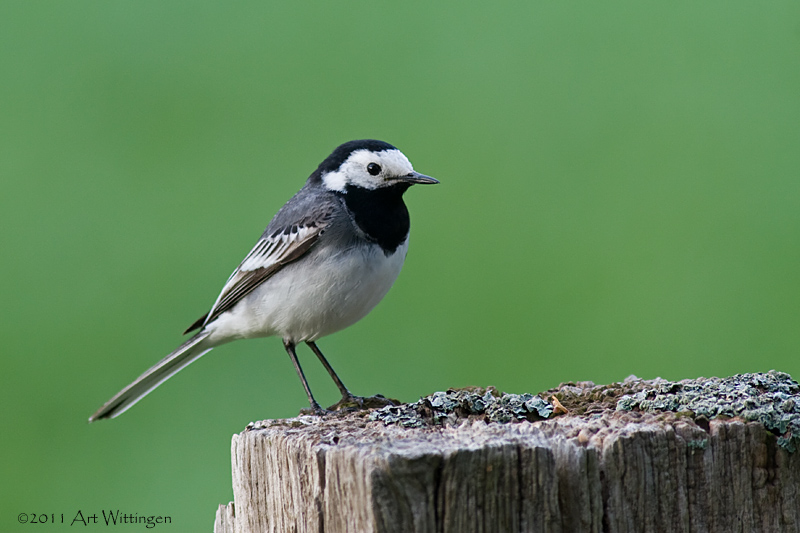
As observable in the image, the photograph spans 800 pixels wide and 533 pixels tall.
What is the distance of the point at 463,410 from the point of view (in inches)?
130

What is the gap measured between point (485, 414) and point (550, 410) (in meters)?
0.23

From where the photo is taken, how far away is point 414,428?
307 centimetres

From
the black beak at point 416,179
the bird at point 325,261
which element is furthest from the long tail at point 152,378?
the black beak at point 416,179

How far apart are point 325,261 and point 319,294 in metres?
0.19

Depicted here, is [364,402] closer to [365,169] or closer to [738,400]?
[365,169]

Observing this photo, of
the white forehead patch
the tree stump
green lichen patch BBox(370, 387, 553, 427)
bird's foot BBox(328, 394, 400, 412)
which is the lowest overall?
the tree stump

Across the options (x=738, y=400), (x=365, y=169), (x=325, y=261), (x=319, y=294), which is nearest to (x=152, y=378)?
(x=319, y=294)

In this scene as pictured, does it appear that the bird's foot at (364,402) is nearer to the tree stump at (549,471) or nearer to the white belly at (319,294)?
the white belly at (319,294)

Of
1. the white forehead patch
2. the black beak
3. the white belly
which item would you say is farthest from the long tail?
the black beak

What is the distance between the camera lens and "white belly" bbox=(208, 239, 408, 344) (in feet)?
16.4

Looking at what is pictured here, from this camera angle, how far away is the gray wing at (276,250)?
5117 mm

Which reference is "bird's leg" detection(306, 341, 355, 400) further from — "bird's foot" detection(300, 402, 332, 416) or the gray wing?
the gray wing

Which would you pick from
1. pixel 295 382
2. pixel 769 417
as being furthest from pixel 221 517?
pixel 295 382

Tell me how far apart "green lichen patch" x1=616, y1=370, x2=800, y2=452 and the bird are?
6.52 feet
